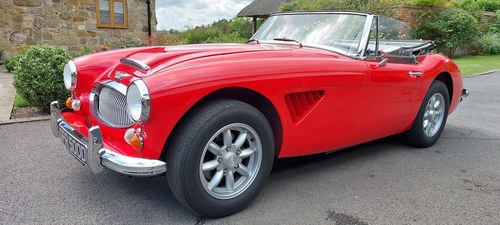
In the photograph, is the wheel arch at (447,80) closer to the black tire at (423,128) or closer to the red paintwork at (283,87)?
the black tire at (423,128)

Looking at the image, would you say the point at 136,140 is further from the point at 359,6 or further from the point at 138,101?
the point at 359,6

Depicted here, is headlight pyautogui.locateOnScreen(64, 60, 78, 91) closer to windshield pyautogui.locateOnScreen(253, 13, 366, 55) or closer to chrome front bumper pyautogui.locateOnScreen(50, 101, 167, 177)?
chrome front bumper pyautogui.locateOnScreen(50, 101, 167, 177)

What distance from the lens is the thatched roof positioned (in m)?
26.5

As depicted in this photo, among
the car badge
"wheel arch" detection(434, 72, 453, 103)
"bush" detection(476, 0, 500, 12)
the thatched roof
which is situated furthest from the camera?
the thatched roof

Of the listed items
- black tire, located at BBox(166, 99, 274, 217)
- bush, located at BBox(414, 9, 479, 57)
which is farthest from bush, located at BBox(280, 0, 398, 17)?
black tire, located at BBox(166, 99, 274, 217)

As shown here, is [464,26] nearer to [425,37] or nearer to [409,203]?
[425,37]

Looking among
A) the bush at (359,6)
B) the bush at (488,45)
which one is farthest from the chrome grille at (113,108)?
the bush at (488,45)

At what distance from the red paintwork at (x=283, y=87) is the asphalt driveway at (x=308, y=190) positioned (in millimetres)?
336

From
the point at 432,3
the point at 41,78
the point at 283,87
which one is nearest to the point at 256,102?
the point at 283,87

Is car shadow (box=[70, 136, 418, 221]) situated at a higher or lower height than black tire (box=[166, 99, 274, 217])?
lower

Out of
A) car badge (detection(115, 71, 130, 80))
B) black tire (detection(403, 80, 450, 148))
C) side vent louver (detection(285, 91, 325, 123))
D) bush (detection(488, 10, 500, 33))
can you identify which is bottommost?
black tire (detection(403, 80, 450, 148))

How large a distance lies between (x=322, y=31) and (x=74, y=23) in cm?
946

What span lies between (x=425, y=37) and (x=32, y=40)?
14087mm

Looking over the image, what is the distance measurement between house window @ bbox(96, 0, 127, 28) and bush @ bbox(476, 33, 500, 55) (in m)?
15.2
